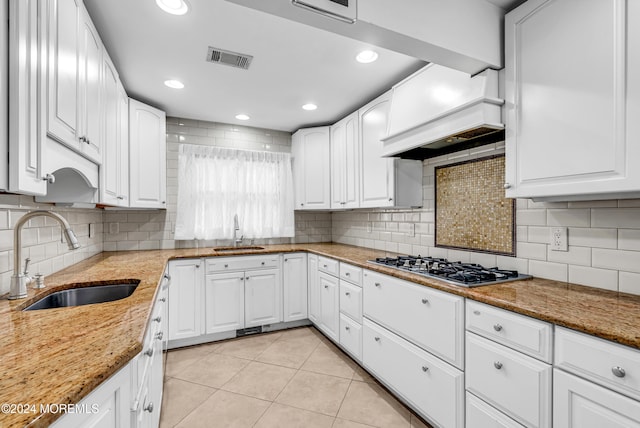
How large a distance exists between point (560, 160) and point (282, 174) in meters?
3.00

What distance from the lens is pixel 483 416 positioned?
149cm

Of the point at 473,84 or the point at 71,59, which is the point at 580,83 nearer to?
the point at 473,84

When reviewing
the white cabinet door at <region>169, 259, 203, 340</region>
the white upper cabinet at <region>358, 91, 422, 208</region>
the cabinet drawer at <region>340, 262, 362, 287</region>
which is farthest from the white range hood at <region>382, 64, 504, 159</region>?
the white cabinet door at <region>169, 259, 203, 340</region>

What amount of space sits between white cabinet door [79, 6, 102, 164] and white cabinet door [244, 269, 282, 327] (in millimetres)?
1906

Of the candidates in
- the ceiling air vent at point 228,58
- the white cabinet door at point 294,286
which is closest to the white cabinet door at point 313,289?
the white cabinet door at point 294,286

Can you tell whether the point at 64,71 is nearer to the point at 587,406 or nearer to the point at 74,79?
the point at 74,79

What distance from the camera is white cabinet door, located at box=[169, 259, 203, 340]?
2953 mm

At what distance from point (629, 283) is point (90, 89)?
9.31ft

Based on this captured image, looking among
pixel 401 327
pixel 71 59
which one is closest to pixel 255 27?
pixel 71 59

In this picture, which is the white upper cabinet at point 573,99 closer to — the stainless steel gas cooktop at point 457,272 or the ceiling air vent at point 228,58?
the stainless steel gas cooktop at point 457,272

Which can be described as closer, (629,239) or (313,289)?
(629,239)

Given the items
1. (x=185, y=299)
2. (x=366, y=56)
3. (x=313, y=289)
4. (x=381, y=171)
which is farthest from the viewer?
(x=313, y=289)

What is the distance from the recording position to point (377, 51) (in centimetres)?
215

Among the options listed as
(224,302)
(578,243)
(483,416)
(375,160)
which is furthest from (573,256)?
(224,302)
